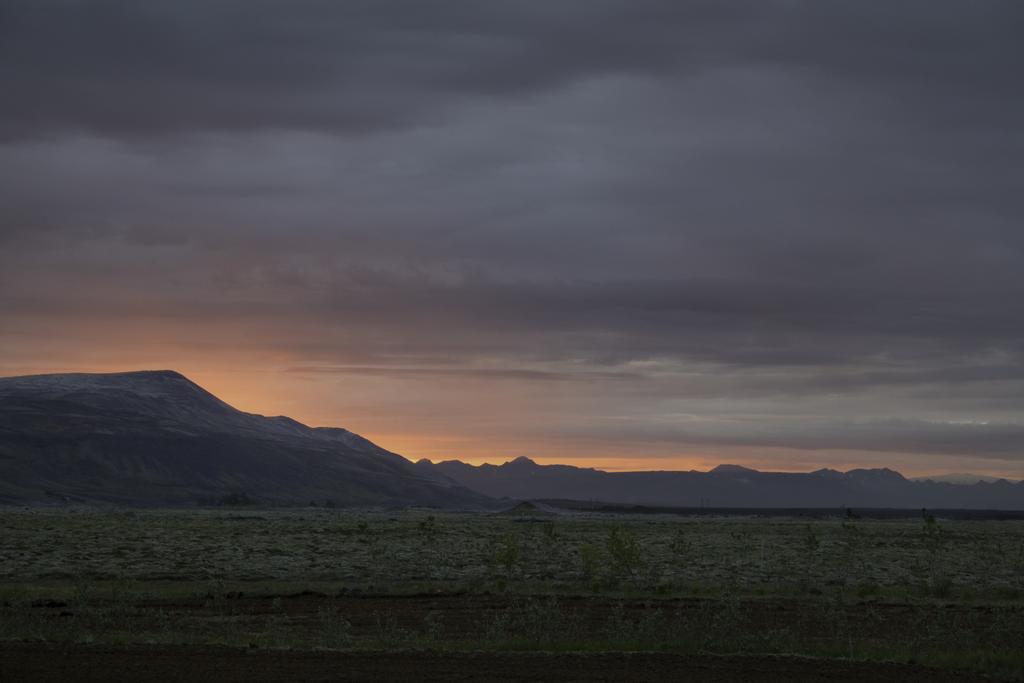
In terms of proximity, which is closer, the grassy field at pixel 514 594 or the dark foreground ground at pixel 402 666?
the dark foreground ground at pixel 402 666

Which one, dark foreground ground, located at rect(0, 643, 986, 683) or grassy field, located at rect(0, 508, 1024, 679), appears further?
grassy field, located at rect(0, 508, 1024, 679)

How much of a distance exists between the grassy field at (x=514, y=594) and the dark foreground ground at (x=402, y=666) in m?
0.76

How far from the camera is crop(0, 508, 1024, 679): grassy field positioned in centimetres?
2539

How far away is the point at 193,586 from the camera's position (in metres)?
40.8

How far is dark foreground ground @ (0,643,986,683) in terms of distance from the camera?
813 inches

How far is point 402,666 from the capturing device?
71.9 ft

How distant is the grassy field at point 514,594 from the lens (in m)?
25.4

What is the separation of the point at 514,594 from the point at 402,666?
55.1 ft

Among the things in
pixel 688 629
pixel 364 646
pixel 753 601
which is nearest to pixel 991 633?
pixel 688 629

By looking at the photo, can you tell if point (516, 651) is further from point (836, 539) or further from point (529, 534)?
point (836, 539)

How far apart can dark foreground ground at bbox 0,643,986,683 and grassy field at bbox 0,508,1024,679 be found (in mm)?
765

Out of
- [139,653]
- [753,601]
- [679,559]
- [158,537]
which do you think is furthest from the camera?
[158,537]

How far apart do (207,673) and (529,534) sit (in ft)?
178

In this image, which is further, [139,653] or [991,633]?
[991,633]
